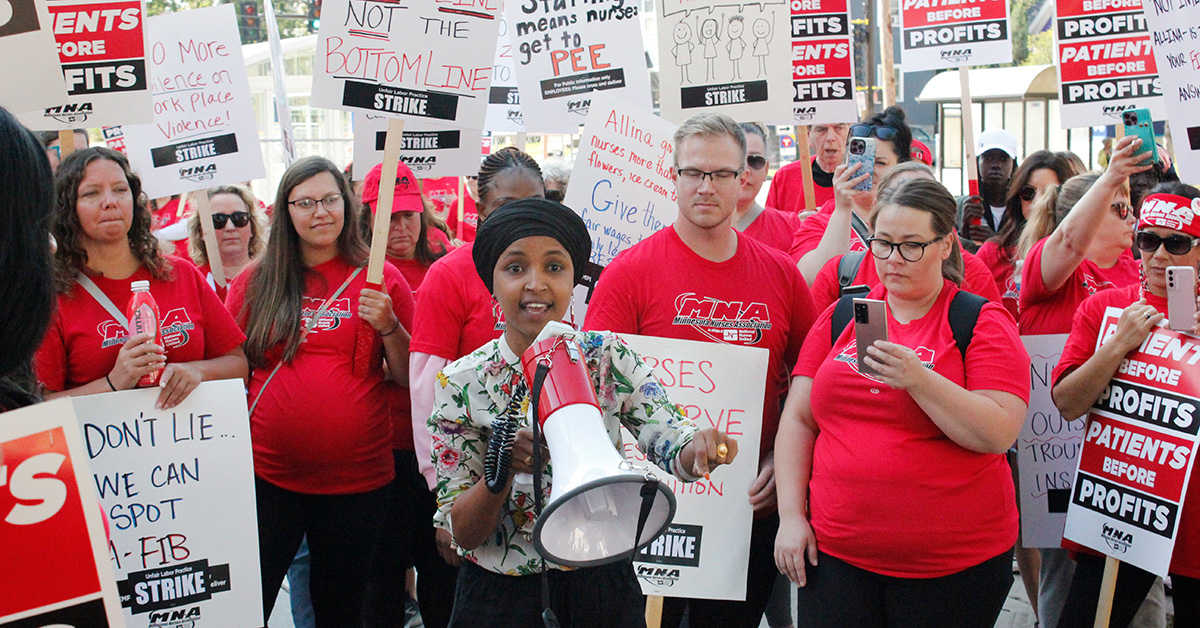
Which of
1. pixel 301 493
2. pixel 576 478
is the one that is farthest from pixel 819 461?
pixel 301 493

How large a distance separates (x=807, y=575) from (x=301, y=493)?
192 cm

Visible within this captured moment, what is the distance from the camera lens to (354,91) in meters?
4.39

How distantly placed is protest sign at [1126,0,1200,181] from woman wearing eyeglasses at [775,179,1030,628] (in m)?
1.71

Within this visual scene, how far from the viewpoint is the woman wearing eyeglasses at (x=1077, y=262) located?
13.0 feet

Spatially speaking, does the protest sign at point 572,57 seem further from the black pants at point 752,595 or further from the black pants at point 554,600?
the black pants at point 554,600

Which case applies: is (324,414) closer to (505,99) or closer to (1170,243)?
(1170,243)

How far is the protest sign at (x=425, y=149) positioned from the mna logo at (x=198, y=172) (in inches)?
29.6

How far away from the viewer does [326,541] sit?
12.9ft

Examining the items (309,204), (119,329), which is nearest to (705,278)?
(309,204)

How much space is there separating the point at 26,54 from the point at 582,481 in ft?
9.72

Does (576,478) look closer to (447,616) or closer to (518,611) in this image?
(518,611)

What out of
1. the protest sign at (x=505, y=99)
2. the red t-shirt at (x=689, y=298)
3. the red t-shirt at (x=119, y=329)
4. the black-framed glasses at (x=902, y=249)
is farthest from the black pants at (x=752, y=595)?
the protest sign at (x=505, y=99)

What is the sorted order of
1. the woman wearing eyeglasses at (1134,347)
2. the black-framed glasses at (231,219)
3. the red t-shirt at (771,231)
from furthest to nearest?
the black-framed glasses at (231,219) → the red t-shirt at (771,231) → the woman wearing eyeglasses at (1134,347)

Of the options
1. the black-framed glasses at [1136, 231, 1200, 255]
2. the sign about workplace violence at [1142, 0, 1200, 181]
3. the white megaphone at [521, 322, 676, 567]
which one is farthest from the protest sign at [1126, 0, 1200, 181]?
the white megaphone at [521, 322, 676, 567]
